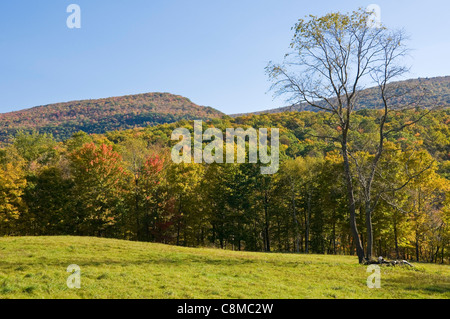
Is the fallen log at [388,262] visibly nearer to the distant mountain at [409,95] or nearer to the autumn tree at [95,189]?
the distant mountain at [409,95]

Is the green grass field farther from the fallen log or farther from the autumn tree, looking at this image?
the autumn tree

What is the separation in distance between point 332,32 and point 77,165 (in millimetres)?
34735

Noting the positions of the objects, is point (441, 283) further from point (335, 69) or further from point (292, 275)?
point (335, 69)

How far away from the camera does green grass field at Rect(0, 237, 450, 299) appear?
34.2ft

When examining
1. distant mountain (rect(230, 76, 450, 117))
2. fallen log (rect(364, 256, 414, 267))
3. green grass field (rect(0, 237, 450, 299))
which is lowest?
fallen log (rect(364, 256, 414, 267))

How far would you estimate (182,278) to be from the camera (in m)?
12.9

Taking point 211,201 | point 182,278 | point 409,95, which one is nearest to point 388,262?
point 409,95

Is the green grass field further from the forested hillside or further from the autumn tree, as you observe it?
the forested hillside

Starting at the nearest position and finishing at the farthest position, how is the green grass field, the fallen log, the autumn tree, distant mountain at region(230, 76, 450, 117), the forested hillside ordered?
the green grass field → the fallen log → distant mountain at region(230, 76, 450, 117) → the forested hillside → the autumn tree

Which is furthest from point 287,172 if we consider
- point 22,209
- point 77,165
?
point 22,209

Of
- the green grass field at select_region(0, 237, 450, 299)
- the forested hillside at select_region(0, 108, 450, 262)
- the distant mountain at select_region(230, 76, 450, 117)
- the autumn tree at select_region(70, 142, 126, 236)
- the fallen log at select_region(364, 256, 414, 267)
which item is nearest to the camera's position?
the green grass field at select_region(0, 237, 450, 299)

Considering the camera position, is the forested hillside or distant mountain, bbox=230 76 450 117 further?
the forested hillside

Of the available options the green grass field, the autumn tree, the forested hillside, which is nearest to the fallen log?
the green grass field

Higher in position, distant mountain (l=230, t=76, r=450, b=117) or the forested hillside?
distant mountain (l=230, t=76, r=450, b=117)
